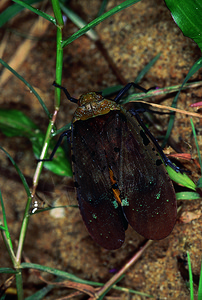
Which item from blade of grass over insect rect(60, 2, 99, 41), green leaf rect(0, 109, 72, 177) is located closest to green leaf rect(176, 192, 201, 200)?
green leaf rect(0, 109, 72, 177)

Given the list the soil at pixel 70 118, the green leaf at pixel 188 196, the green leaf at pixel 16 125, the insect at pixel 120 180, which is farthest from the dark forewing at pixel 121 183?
the green leaf at pixel 16 125

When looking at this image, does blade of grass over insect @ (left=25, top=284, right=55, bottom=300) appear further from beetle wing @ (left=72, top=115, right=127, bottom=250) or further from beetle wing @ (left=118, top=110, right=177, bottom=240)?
beetle wing @ (left=118, top=110, right=177, bottom=240)

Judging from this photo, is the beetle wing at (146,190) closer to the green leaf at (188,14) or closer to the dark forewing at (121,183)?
the dark forewing at (121,183)

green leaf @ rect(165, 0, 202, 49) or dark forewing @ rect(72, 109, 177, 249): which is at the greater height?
green leaf @ rect(165, 0, 202, 49)

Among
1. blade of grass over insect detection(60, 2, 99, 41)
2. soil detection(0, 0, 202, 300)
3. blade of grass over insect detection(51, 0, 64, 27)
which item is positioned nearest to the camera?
blade of grass over insect detection(51, 0, 64, 27)

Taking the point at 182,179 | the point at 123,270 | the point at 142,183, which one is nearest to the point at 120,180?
the point at 142,183

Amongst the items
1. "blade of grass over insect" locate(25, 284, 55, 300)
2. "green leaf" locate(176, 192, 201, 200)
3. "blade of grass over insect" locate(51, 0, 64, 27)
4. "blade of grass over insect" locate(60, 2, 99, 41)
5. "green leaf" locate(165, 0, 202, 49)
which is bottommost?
"blade of grass over insect" locate(25, 284, 55, 300)

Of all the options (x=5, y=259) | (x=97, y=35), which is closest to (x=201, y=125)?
(x=97, y=35)

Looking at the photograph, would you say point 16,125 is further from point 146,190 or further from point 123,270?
point 123,270

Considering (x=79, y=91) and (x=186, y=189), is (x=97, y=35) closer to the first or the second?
(x=79, y=91)
